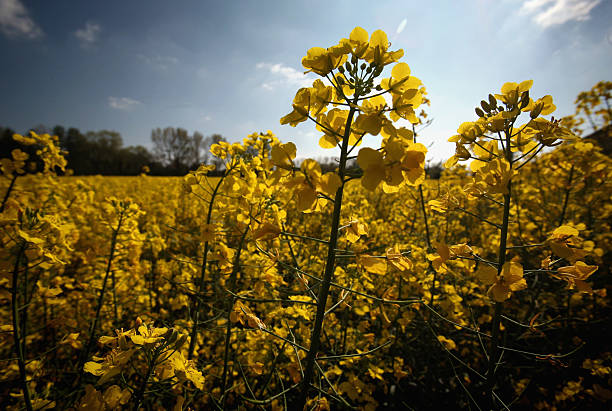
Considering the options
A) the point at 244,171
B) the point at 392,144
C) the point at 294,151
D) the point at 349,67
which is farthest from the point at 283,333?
the point at 349,67

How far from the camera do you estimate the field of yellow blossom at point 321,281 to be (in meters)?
1.13

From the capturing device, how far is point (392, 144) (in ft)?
3.19

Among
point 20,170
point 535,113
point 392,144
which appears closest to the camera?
point 392,144

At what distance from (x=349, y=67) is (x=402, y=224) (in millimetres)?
4043

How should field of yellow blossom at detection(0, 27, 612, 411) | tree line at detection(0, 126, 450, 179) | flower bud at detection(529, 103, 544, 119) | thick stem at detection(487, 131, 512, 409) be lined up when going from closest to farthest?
field of yellow blossom at detection(0, 27, 612, 411)
flower bud at detection(529, 103, 544, 119)
thick stem at detection(487, 131, 512, 409)
tree line at detection(0, 126, 450, 179)

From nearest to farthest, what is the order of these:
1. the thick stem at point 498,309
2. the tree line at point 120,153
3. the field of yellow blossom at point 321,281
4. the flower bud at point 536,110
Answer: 1. the field of yellow blossom at point 321,281
2. the flower bud at point 536,110
3. the thick stem at point 498,309
4. the tree line at point 120,153

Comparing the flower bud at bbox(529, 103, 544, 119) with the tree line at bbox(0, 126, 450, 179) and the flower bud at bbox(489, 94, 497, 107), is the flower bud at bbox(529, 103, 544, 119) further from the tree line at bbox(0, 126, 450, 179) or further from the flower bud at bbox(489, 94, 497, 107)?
the tree line at bbox(0, 126, 450, 179)

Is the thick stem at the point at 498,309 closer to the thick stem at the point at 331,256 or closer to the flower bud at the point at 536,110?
the flower bud at the point at 536,110

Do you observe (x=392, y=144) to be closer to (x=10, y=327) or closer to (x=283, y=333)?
(x=283, y=333)

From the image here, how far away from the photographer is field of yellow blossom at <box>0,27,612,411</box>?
1.13m

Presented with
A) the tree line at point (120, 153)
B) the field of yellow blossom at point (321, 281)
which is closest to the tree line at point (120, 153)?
the tree line at point (120, 153)

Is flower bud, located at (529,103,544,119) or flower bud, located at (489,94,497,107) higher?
flower bud, located at (489,94,497,107)

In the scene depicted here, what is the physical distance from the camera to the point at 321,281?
1.40 meters

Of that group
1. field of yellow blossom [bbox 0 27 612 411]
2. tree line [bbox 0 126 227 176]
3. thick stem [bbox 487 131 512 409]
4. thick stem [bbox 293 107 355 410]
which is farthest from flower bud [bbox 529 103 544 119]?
tree line [bbox 0 126 227 176]
